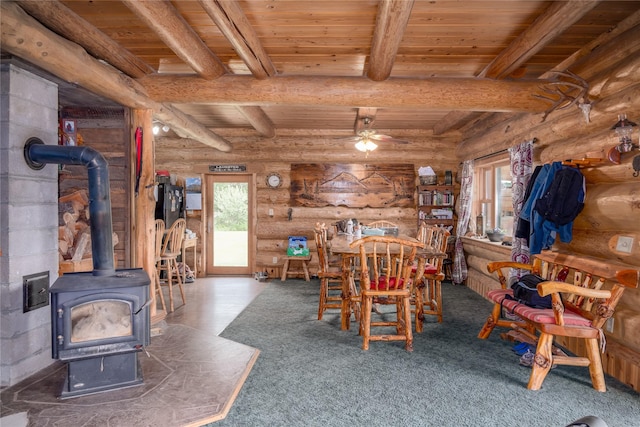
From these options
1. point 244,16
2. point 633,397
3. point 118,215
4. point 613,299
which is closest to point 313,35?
point 244,16

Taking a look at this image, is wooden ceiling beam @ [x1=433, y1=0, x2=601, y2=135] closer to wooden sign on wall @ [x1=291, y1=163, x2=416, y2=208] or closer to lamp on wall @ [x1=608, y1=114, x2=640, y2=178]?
lamp on wall @ [x1=608, y1=114, x2=640, y2=178]

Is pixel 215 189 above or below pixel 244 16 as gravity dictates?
below

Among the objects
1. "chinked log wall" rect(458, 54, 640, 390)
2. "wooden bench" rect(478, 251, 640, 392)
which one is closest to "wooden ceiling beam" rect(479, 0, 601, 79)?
"chinked log wall" rect(458, 54, 640, 390)

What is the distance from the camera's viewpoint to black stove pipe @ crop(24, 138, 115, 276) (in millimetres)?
2963

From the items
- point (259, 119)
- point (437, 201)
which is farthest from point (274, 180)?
point (437, 201)

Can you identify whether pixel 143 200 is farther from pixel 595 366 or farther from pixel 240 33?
pixel 595 366

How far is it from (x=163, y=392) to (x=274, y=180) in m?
5.00

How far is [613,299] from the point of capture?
9.15ft

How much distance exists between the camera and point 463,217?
21.3 ft

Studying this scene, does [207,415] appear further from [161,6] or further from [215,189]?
[215,189]

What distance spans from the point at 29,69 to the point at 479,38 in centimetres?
371

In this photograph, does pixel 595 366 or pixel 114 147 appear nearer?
pixel 595 366

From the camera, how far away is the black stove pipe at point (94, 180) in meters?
2.96

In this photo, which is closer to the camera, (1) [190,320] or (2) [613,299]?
(2) [613,299]
